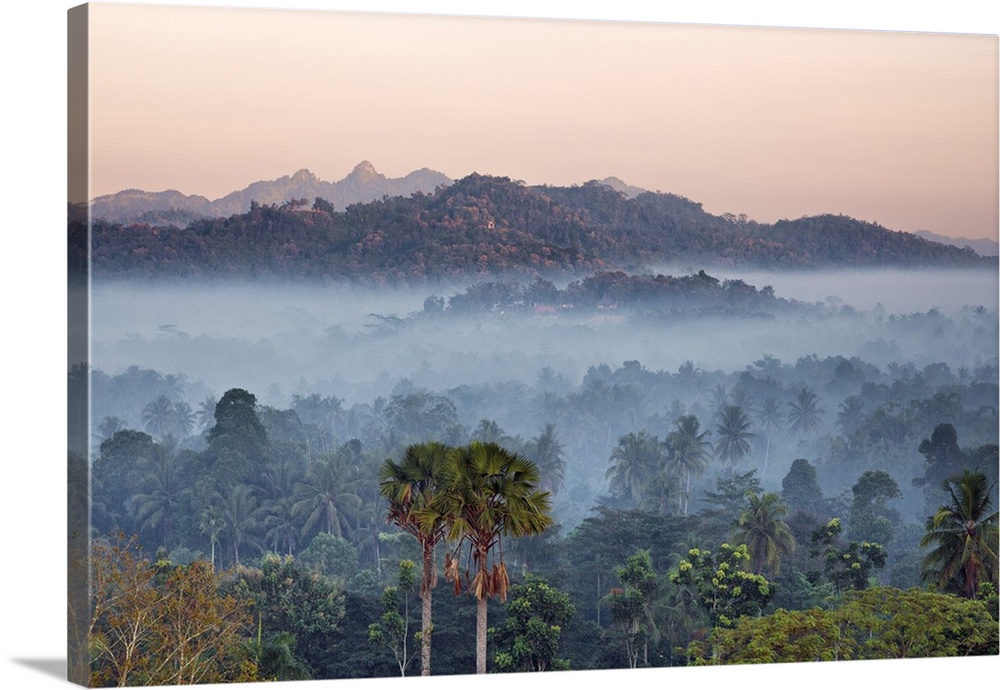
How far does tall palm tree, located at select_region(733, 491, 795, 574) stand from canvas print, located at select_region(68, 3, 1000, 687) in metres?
0.05

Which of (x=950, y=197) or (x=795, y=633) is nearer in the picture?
(x=795, y=633)

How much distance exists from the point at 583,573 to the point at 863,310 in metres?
4.67

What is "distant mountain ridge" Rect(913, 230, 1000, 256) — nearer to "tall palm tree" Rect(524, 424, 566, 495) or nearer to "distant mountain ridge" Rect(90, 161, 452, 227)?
"tall palm tree" Rect(524, 424, 566, 495)

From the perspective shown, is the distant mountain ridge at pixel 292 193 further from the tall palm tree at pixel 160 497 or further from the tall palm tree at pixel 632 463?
the tall palm tree at pixel 632 463

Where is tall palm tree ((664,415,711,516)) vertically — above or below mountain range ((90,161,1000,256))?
below

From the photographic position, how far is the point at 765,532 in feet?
80.4

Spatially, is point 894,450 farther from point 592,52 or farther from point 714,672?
point 592,52

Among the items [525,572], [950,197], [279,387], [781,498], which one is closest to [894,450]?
[781,498]

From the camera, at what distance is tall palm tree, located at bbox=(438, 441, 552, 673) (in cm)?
2228

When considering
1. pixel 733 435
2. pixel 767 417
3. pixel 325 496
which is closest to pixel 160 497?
pixel 325 496

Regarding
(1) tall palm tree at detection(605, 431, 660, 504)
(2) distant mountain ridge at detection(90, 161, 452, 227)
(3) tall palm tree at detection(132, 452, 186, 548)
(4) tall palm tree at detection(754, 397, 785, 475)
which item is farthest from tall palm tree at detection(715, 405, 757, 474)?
(3) tall palm tree at detection(132, 452, 186, 548)

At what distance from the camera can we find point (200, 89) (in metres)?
22.6

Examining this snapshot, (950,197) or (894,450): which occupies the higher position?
(950,197)

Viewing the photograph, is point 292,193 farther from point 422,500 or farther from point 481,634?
Answer: point 481,634
